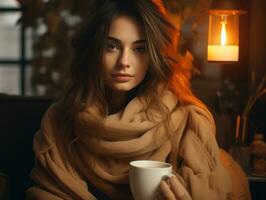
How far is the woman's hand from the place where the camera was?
91 cm

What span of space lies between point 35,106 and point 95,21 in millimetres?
583

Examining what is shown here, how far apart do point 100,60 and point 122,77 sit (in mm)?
64

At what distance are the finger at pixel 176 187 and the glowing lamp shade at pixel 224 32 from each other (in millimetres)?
758

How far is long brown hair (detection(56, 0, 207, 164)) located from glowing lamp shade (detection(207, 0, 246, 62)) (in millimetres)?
403

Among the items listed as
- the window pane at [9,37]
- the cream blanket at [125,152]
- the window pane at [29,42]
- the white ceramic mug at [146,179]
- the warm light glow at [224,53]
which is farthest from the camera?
the window pane at [9,37]

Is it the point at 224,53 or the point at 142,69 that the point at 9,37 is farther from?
the point at 142,69

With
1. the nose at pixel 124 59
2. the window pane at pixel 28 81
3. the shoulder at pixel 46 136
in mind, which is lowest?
the shoulder at pixel 46 136

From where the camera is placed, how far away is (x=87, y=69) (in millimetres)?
1211

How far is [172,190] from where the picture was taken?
928mm

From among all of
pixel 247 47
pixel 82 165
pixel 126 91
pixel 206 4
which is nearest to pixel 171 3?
pixel 206 4

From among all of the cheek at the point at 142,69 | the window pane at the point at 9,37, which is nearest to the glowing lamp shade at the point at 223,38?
the cheek at the point at 142,69

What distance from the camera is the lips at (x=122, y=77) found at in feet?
3.77

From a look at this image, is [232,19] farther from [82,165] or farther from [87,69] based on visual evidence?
[82,165]

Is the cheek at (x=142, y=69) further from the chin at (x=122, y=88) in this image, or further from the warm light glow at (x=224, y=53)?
the warm light glow at (x=224, y=53)
